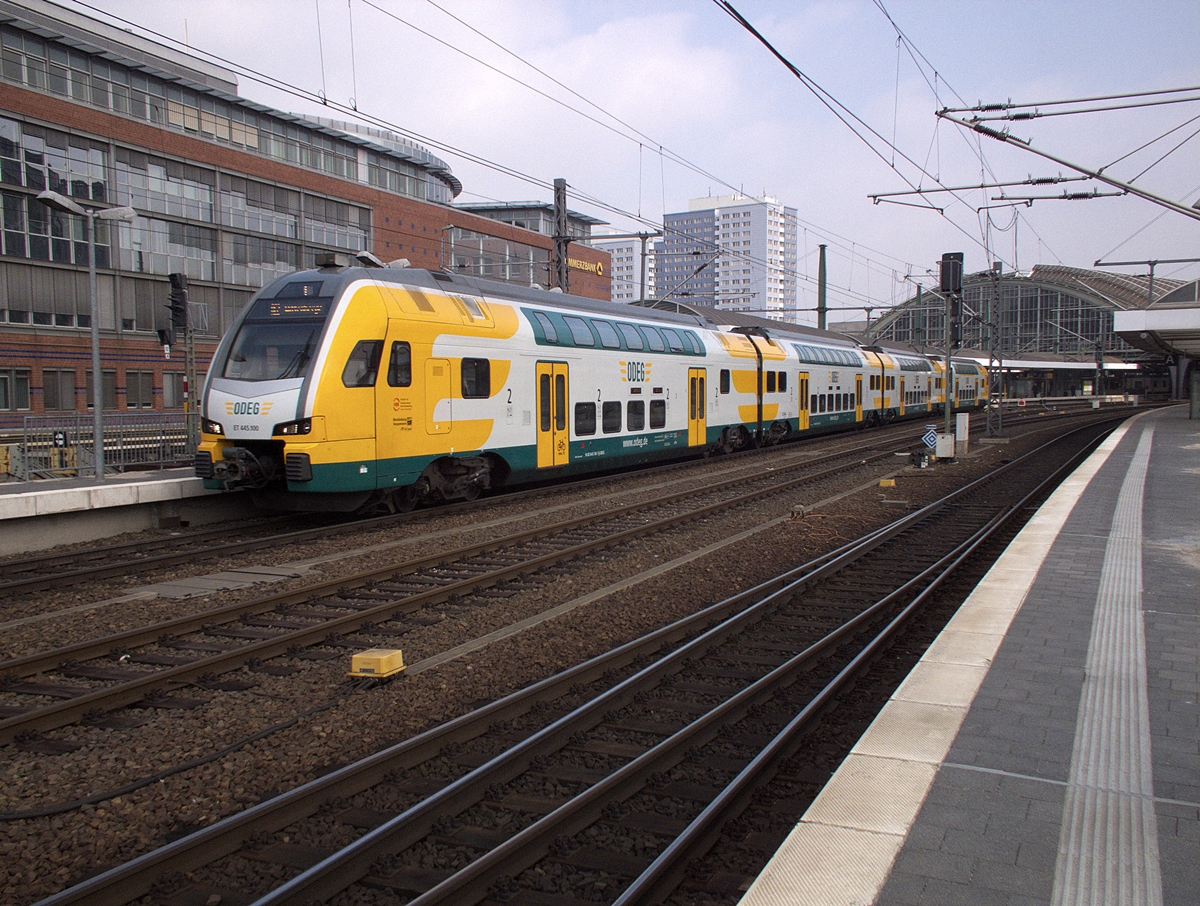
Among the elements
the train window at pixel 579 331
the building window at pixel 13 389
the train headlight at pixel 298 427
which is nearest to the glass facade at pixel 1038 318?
the building window at pixel 13 389

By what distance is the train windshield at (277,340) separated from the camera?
1115cm

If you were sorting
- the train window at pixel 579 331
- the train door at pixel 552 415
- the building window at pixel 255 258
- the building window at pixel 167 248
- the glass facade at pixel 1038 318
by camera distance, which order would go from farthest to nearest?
the glass facade at pixel 1038 318 → the building window at pixel 255 258 → the building window at pixel 167 248 → the train window at pixel 579 331 → the train door at pixel 552 415

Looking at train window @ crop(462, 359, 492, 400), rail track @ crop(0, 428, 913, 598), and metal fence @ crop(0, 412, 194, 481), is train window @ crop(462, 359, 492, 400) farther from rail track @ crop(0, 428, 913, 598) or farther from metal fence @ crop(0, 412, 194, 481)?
metal fence @ crop(0, 412, 194, 481)

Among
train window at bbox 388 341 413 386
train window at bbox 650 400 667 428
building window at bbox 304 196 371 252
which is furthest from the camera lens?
building window at bbox 304 196 371 252

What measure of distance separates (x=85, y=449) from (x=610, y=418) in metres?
11.0

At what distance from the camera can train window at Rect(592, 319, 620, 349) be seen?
16.8m

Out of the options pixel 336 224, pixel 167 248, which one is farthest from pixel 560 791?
pixel 336 224

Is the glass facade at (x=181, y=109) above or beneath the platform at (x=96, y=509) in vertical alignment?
above

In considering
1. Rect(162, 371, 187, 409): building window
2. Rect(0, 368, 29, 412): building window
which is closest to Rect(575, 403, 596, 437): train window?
Rect(0, 368, 29, 412): building window

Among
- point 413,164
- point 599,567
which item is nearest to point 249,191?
point 413,164

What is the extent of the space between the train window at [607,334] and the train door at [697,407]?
3493mm

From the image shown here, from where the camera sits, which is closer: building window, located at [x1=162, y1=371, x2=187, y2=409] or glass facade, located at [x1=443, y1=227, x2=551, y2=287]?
building window, located at [x1=162, y1=371, x2=187, y2=409]

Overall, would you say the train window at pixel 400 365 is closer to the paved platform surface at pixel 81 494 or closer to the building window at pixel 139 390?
the paved platform surface at pixel 81 494

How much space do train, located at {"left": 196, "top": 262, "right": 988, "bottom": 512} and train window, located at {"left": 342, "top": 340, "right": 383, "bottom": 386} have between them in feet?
0.06
